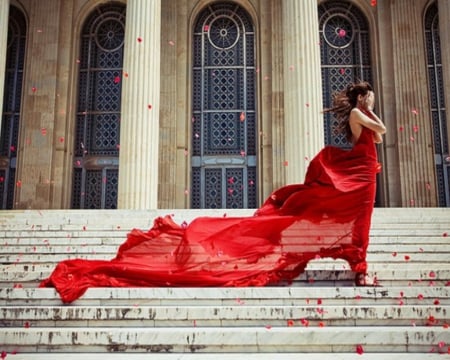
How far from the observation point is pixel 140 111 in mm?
12008

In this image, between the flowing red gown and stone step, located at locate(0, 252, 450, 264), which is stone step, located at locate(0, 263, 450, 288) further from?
stone step, located at locate(0, 252, 450, 264)

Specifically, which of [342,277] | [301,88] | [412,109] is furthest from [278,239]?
[412,109]

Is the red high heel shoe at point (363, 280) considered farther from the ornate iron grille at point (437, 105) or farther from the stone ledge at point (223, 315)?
the ornate iron grille at point (437, 105)

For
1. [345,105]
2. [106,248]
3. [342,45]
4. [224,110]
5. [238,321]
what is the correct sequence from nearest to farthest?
[238,321] → [345,105] → [106,248] → [224,110] → [342,45]

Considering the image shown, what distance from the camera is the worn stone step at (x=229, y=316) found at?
4.32 metres

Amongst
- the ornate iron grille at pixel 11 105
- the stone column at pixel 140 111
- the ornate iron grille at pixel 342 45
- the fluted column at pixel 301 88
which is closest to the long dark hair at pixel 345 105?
the fluted column at pixel 301 88

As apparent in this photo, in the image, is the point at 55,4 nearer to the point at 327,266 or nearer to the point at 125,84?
the point at 125,84

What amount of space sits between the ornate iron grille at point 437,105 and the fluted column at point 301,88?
630 centimetres

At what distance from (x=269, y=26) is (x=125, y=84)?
6762mm

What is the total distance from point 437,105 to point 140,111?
10012mm

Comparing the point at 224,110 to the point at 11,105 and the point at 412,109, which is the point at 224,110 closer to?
the point at 412,109

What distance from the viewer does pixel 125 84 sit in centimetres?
1220

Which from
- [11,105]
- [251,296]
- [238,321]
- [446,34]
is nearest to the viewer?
[238,321]

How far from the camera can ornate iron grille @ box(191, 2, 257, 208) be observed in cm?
1662
